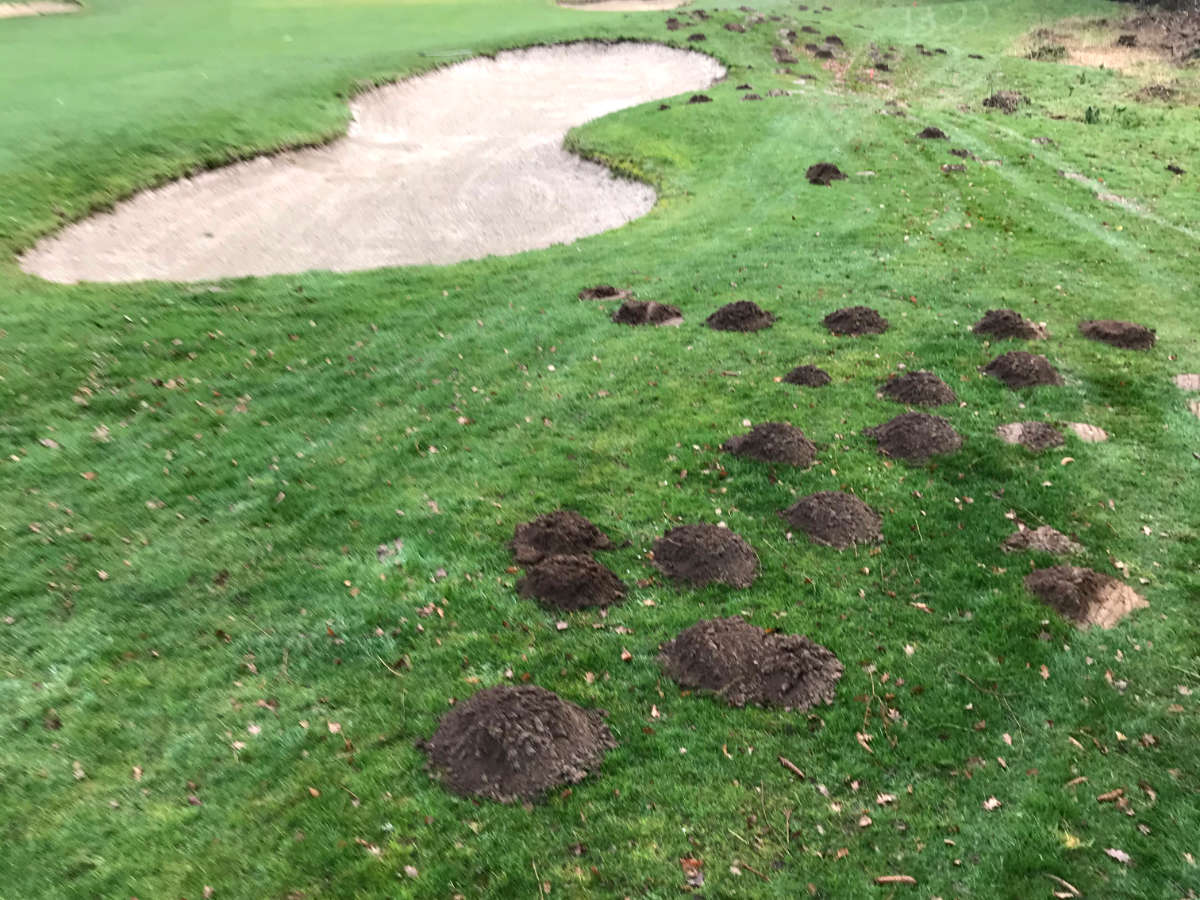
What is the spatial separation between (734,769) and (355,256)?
20.3 metres

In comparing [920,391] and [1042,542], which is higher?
[920,391]

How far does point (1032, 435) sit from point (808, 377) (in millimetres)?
4035

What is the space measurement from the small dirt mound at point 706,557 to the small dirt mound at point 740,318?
7585mm

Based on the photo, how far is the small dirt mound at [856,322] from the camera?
1684 cm

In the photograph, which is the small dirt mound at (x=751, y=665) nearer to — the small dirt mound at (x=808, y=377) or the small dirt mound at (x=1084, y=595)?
the small dirt mound at (x=1084, y=595)

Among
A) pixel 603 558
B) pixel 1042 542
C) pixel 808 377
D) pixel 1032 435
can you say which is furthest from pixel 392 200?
pixel 1042 542

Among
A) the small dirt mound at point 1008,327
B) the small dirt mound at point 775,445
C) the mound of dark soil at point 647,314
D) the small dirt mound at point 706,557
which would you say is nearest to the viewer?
the small dirt mound at point 706,557

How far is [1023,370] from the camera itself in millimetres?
14516

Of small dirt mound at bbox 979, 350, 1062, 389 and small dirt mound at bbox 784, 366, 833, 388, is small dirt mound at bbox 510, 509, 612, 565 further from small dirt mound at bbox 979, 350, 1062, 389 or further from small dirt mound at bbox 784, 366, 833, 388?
small dirt mound at bbox 979, 350, 1062, 389

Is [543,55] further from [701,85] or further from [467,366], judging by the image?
[467,366]

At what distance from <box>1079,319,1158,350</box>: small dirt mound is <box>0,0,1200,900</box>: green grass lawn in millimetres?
450

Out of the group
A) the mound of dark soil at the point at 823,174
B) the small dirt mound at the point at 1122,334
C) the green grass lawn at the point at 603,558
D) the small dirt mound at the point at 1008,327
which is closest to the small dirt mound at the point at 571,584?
the green grass lawn at the point at 603,558

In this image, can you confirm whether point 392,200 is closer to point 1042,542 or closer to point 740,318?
point 740,318

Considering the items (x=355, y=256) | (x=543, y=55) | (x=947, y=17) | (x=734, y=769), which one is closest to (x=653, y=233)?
(x=355, y=256)
